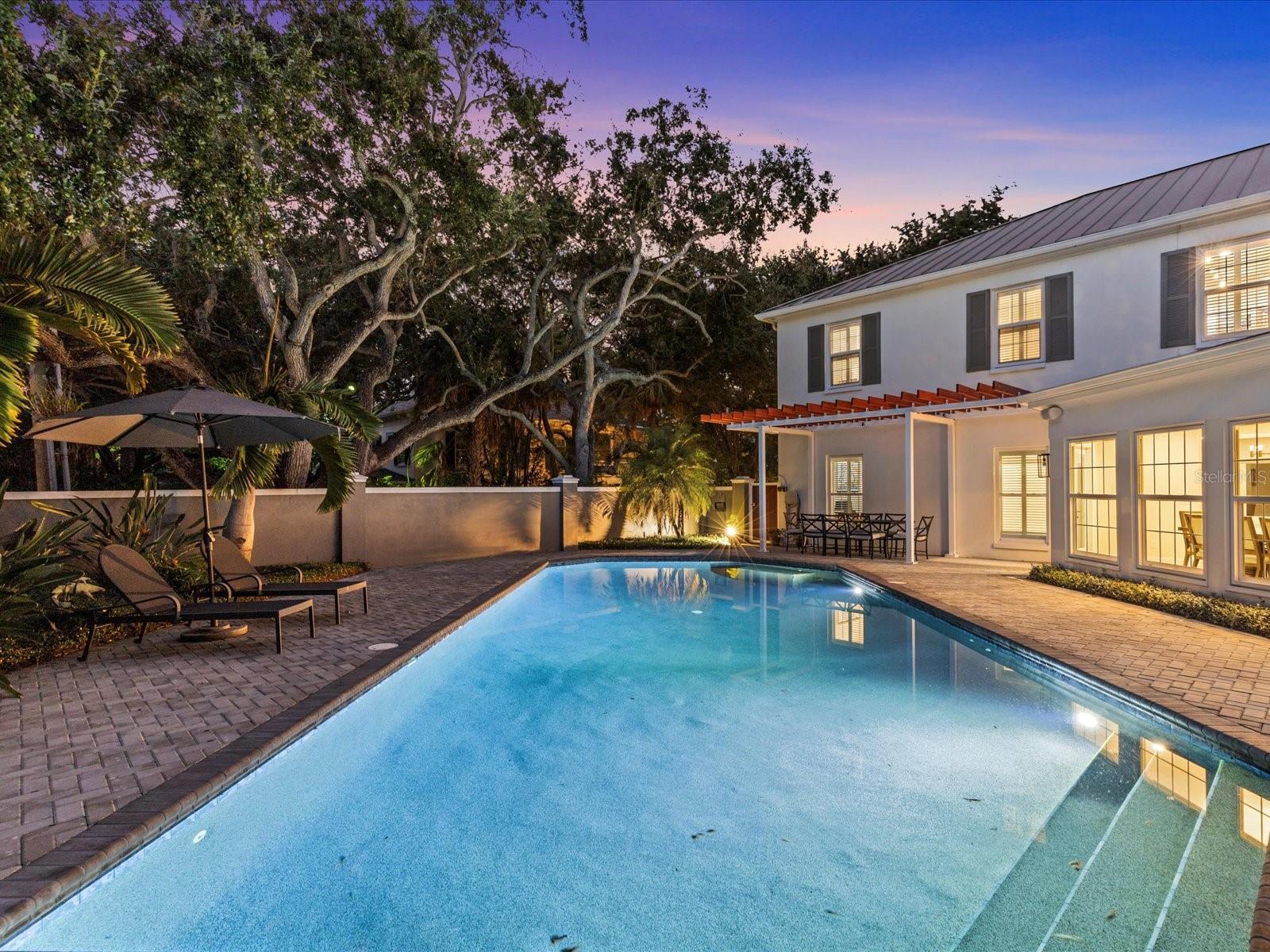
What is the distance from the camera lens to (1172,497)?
910cm

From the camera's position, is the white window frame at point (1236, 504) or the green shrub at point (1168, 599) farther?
the white window frame at point (1236, 504)

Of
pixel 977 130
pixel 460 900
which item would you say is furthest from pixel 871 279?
pixel 460 900

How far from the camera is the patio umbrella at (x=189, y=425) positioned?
691 cm

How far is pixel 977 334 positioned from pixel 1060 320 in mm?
1483

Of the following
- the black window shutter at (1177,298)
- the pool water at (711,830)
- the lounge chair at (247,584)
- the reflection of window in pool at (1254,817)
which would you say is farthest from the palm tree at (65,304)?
the black window shutter at (1177,298)

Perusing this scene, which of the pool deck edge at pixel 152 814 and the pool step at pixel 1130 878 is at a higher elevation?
the pool deck edge at pixel 152 814

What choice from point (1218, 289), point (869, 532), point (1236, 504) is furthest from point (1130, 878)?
point (869, 532)

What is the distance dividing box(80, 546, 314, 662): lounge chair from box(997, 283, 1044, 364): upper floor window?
510 inches

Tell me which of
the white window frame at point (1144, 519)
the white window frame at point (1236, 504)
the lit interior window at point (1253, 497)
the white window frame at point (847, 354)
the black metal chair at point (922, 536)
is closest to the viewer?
the lit interior window at point (1253, 497)

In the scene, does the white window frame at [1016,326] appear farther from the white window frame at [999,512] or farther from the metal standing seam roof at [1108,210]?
the white window frame at [999,512]

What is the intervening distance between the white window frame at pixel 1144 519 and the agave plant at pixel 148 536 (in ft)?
39.1

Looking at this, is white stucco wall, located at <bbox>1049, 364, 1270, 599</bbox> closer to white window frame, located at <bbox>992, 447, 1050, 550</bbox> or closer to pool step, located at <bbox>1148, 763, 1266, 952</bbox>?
white window frame, located at <bbox>992, 447, 1050, 550</bbox>

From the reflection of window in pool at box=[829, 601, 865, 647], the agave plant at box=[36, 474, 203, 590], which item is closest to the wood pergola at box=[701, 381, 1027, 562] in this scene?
the reflection of window in pool at box=[829, 601, 865, 647]

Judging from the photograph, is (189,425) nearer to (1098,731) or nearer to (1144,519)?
(1098,731)
